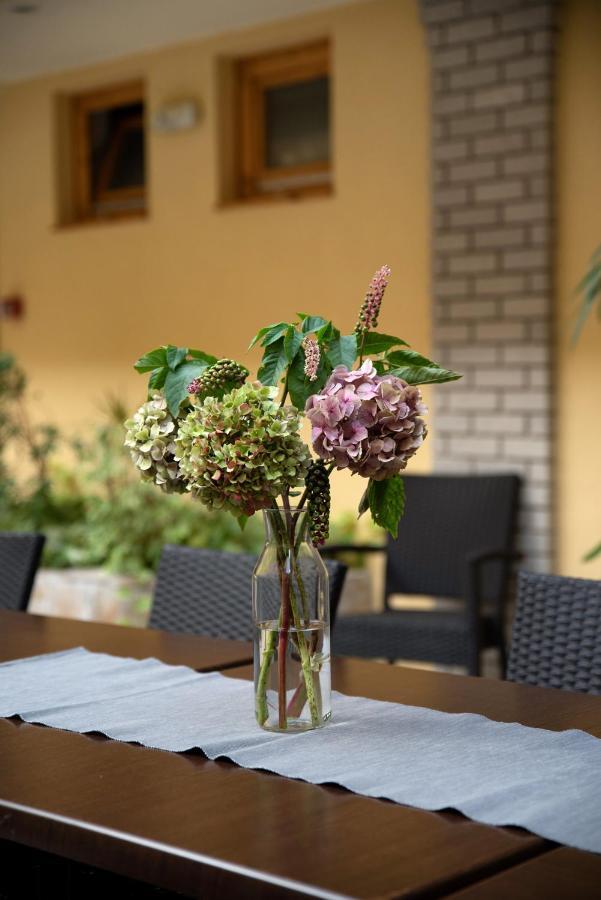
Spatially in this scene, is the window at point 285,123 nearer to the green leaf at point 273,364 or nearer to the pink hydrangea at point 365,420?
the green leaf at point 273,364

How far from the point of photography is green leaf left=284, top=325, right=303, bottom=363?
6.03ft

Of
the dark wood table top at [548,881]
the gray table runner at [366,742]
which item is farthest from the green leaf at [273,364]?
the dark wood table top at [548,881]

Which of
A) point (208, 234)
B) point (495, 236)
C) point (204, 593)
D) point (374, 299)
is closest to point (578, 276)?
point (495, 236)

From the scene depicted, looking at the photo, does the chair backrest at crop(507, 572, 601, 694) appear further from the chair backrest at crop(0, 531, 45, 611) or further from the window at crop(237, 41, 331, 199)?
the window at crop(237, 41, 331, 199)

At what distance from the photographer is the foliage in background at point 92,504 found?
5887 mm

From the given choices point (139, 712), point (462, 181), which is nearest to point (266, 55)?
point (462, 181)

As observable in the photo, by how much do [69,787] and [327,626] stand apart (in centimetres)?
43

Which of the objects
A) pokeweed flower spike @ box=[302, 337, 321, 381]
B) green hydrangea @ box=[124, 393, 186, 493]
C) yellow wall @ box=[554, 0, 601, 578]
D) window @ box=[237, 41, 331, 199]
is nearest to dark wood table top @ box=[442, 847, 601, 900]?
pokeweed flower spike @ box=[302, 337, 321, 381]

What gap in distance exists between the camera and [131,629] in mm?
2664

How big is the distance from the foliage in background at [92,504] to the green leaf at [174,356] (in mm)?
3640

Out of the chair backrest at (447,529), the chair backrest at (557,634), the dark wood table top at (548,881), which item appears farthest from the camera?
the chair backrest at (447,529)

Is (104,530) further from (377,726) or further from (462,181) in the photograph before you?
(377,726)

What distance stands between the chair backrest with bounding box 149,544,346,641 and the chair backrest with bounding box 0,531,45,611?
0.35m

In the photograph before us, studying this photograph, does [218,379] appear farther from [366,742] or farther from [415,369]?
[366,742]
